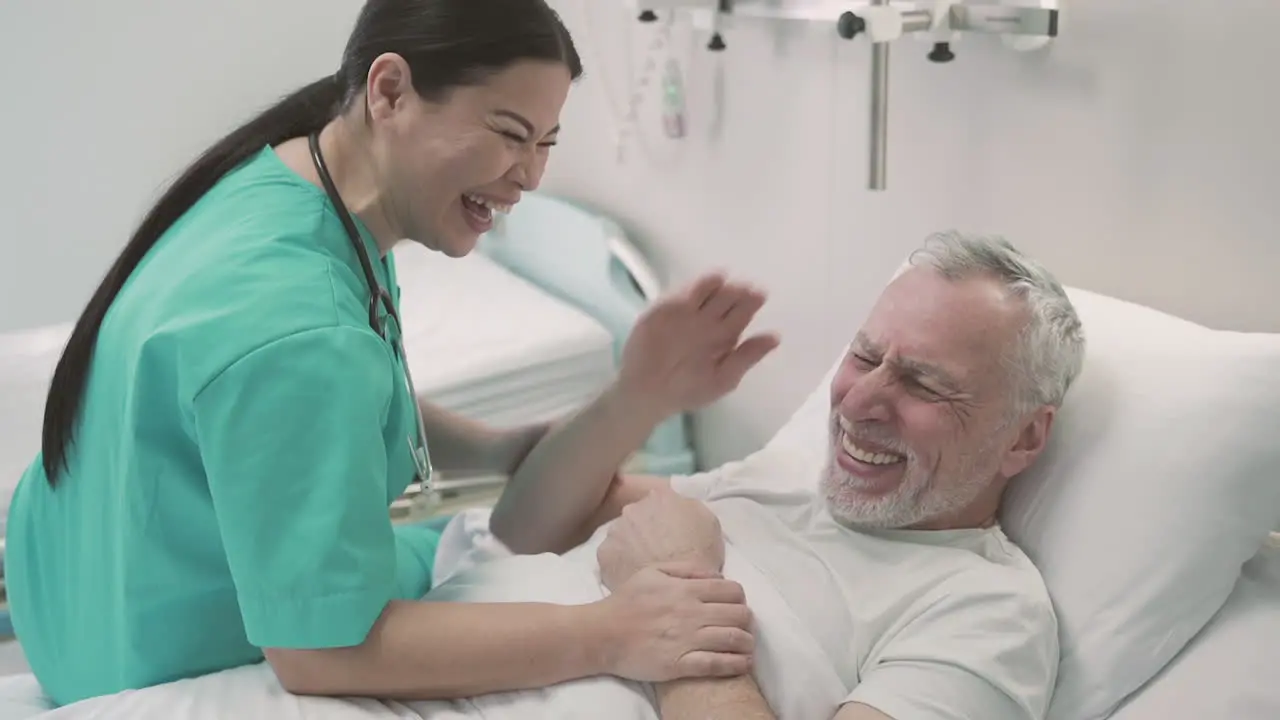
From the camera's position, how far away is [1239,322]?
1536 millimetres

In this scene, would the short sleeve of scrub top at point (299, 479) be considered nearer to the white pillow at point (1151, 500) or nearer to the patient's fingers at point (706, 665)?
the patient's fingers at point (706, 665)

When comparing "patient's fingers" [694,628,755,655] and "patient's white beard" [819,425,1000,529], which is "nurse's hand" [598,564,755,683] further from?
"patient's white beard" [819,425,1000,529]

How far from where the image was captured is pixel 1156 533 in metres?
1.35

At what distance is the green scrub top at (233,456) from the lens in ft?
3.62

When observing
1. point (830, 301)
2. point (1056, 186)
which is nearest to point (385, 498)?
point (1056, 186)

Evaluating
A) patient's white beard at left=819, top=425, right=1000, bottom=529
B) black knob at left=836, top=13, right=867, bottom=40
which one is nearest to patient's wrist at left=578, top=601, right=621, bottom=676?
patient's white beard at left=819, top=425, right=1000, bottom=529

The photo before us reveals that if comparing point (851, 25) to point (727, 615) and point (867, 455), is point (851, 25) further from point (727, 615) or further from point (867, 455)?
point (727, 615)

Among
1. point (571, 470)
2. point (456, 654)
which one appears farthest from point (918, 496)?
point (456, 654)

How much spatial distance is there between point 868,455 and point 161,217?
2.94ft

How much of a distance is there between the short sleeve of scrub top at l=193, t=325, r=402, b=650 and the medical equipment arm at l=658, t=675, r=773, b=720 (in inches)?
13.0

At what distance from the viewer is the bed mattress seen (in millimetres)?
2318

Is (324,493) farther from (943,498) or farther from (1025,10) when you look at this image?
(1025,10)

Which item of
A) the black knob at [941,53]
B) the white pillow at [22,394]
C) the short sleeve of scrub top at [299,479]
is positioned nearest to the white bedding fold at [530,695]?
the short sleeve of scrub top at [299,479]

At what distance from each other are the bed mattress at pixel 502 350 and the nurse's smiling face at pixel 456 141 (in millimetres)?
918
